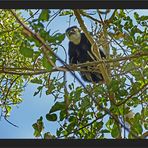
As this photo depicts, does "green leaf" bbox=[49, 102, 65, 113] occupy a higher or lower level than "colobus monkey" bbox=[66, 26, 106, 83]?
lower

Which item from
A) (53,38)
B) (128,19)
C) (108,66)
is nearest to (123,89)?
(108,66)

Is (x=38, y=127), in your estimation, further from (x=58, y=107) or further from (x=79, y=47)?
(x=79, y=47)

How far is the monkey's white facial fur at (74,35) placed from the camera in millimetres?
2810

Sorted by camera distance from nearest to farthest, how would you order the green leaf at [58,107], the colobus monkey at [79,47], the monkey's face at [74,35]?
1. the green leaf at [58,107]
2. the monkey's face at [74,35]
3. the colobus monkey at [79,47]

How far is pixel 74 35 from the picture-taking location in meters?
2.88

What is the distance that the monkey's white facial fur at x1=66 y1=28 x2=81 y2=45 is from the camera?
281 cm

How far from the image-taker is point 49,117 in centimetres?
96

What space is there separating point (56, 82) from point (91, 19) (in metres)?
0.50


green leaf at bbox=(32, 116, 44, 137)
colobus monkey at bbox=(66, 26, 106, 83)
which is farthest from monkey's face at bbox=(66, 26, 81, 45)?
green leaf at bbox=(32, 116, 44, 137)

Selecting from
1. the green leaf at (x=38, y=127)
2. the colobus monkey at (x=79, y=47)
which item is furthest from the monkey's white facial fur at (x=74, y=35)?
the green leaf at (x=38, y=127)


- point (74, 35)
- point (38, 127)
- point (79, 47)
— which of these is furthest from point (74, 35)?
point (38, 127)

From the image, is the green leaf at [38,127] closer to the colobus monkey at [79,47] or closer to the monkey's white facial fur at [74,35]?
the monkey's white facial fur at [74,35]

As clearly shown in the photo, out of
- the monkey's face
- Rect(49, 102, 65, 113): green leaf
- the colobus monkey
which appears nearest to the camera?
Rect(49, 102, 65, 113): green leaf

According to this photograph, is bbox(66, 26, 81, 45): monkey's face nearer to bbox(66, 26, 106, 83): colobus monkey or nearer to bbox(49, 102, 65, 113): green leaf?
bbox(66, 26, 106, 83): colobus monkey
